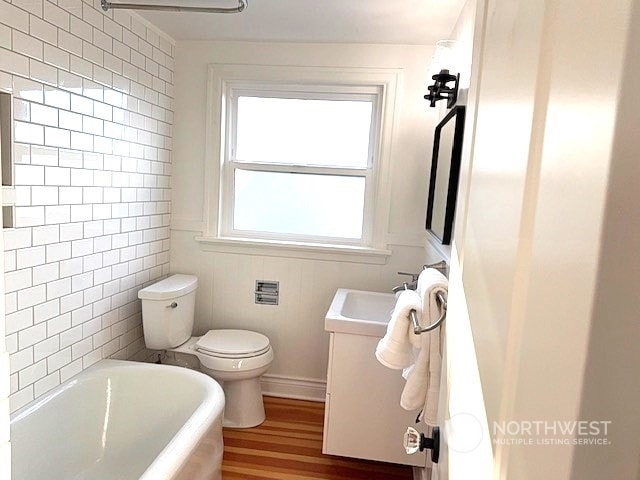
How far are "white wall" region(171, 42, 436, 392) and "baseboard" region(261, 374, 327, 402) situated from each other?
4 centimetres

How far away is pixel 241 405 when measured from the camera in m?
2.61

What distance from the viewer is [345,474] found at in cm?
224

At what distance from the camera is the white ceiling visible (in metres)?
2.16

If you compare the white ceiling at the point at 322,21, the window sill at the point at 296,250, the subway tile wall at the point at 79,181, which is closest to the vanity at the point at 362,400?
the window sill at the point at 296,250

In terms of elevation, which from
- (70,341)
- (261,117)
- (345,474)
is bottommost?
(345,474)

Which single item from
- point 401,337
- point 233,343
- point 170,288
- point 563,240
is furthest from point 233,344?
point 563,240

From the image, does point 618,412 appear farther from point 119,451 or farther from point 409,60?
point 409,60

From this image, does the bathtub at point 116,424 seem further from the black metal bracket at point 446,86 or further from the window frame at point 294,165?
the black metal bracket at point 446,86

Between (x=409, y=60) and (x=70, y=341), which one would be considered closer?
(x=70, y=341)

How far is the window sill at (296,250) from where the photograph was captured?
2.82 meters

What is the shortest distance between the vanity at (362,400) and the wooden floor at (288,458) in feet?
0.51

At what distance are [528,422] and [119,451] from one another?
2168 millimetres

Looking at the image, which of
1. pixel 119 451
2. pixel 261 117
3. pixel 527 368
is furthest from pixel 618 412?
pixel 261 117

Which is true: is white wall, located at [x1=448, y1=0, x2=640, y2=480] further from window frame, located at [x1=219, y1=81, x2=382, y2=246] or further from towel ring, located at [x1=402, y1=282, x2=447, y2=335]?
window frame, located at [x1=219, y1=81, x2=382, y2=246]
